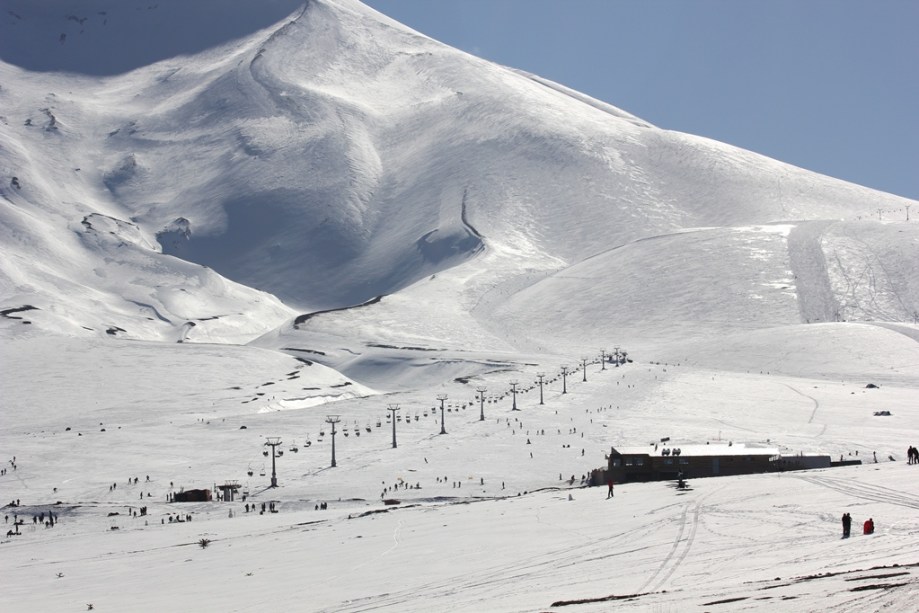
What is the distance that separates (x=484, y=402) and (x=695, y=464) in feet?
117

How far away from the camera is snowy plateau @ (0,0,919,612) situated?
Result: 93.5 feet

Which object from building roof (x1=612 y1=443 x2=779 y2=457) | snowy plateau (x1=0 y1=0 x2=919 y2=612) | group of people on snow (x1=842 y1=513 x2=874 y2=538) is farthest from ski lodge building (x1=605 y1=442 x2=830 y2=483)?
group of people on snow (x1=842 y1=513 x2=874 y2=538)

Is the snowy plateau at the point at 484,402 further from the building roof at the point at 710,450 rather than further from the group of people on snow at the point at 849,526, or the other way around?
the building roof at the point at 710,450

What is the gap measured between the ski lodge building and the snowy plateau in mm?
4266

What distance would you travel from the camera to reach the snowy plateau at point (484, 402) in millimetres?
28484

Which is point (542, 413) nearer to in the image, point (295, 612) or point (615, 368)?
point (615, 368)

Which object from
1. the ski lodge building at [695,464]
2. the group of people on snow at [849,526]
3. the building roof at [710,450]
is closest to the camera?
the group of people on snow at [849,526]

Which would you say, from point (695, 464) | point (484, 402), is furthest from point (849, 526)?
point (484, 402)

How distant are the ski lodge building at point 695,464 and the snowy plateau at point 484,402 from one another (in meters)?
4.27

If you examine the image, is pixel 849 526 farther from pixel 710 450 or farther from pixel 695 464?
pixel 710 450

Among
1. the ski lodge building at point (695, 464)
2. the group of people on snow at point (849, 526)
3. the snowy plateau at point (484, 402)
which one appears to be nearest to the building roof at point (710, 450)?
the ski lodge building at point (695, 464)

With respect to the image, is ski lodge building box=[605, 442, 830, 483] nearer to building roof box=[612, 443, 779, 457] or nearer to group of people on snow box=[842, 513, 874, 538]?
building roof box=[612, 443, 779, 457]

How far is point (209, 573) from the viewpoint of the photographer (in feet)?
106

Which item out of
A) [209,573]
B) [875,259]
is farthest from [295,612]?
[875,259]
